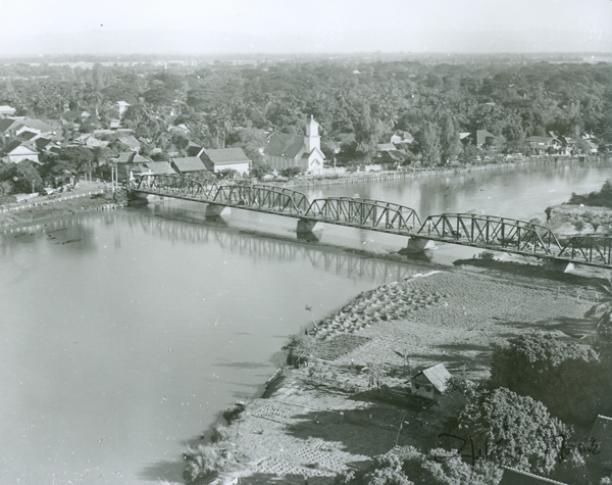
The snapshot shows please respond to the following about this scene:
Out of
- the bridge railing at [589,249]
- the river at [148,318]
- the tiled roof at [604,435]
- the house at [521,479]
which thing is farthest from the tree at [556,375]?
the bridge railing at [589,249]

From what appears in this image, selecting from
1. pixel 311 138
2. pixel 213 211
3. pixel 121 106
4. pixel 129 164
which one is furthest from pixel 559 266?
pixel 121 106

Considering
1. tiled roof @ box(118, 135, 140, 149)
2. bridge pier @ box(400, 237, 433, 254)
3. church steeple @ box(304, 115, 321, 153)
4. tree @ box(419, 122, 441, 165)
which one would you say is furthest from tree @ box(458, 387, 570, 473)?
tiled roof @ box(118, 135, 140, 149)

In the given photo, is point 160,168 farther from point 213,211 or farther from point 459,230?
point 459,230

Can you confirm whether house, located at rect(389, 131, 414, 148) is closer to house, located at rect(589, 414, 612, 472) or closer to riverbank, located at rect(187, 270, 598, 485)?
riverbank, located at rect(187, 270, 598, 485)

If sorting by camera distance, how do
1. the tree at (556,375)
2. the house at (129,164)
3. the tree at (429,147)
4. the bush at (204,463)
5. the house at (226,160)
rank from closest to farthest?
the bush at (204,463), the tree at (556,375), the house at (129,164), the house at (226,160), the tree at (429,147)

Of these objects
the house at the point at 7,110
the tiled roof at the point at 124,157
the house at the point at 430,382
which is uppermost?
the house at the point at 7,110

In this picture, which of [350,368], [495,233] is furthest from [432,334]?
[495,233]

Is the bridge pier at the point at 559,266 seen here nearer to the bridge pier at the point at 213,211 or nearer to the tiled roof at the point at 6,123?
the bridge pier at the point at 213,211
